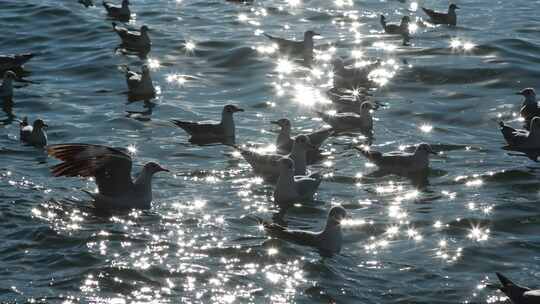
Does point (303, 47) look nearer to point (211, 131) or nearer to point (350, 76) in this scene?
point (350, 76)

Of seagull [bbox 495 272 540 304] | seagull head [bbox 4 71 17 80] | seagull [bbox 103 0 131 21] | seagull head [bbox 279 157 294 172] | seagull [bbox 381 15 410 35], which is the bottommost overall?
seagull [bbox 103 0 131 21]

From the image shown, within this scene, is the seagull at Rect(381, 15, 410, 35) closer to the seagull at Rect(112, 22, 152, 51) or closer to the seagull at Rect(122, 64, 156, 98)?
the seagull at Rect(112, 22, 152, 51)

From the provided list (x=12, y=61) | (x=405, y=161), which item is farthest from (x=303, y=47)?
(x=405, y=161)

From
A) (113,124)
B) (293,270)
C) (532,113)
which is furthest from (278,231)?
(532,113)

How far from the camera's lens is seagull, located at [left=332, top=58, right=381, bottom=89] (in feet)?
88.9

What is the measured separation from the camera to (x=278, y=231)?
16.3m

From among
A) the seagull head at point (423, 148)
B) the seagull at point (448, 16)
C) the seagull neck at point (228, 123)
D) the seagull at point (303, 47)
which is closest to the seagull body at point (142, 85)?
the seagull neck at point (228, 123)

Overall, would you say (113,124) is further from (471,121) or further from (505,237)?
(505,237)

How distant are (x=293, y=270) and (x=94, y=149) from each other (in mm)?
3891

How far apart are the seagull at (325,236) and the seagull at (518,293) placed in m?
3.12

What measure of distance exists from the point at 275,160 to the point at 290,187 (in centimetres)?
160

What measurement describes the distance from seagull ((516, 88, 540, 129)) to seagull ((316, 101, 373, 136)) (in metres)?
3.69

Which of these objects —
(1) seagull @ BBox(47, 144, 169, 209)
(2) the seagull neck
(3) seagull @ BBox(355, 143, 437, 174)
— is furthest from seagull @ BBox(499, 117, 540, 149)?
(1) seagull @ BBox(47, 144, 169, 209)

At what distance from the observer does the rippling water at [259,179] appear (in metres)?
14.8
